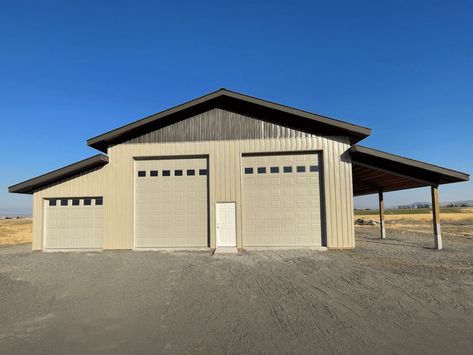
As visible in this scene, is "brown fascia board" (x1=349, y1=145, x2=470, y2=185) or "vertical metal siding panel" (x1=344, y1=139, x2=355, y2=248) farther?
"vertical metal siding panel" (x1=344, y1=139, x2=355, y2=248)

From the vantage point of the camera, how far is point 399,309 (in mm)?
5363

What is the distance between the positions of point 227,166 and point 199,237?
3.60 meters

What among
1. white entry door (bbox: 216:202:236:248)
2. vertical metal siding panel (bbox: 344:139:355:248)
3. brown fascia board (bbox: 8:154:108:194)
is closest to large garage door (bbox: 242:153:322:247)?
white entry door (bbox: 216:202:236:248)

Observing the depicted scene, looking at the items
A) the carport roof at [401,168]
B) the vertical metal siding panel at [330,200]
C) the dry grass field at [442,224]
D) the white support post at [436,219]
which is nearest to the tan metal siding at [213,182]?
the vertical metal siding panel at [330,200]

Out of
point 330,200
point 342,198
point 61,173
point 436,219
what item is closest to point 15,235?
point 61,173

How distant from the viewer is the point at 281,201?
13.5m

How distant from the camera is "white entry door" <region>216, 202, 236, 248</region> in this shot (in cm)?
1345

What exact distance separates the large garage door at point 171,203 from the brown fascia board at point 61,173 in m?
1.79

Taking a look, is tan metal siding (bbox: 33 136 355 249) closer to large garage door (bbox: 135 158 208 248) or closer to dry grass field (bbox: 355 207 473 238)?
large garage door (bbox: 135 158 208 248)

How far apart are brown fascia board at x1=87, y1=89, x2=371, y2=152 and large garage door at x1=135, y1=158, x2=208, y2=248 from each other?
1719 mm

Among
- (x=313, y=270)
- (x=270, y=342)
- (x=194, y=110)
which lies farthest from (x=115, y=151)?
(x=270, y=342)

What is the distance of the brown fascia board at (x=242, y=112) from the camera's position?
13148 mm

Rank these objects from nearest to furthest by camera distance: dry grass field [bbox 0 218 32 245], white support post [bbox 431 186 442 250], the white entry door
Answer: white support post [bbox 431 186 442 250]
the white entry door
dry grass field [bbox 0 218 32 245]

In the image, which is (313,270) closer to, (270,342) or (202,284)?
(202,284)
